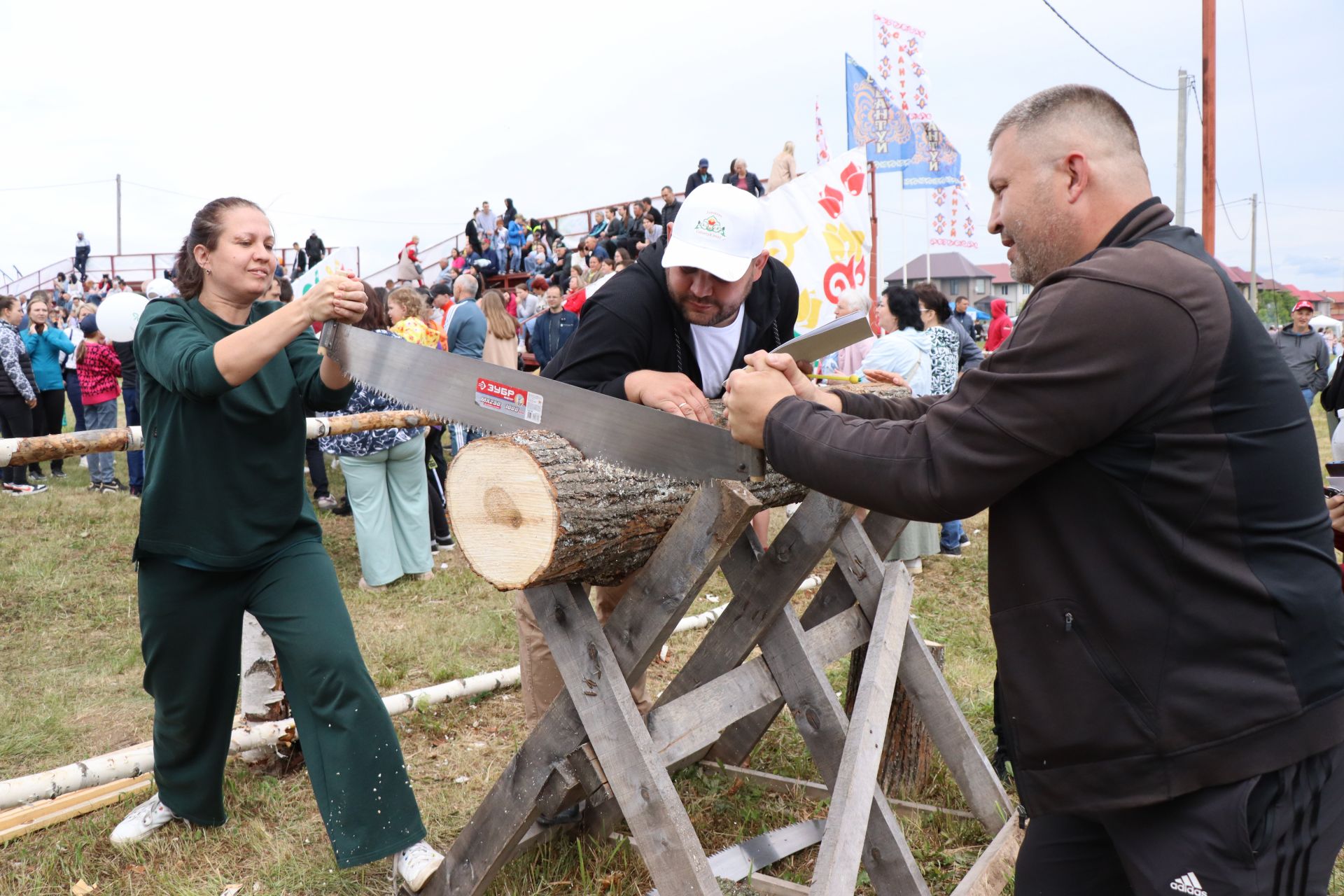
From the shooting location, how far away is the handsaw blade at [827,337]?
2518 millimetres

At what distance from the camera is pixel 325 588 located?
3.07 m

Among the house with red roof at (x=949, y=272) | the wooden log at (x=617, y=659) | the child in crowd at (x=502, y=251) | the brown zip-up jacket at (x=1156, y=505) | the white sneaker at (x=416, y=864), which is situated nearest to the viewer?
the brown zip-up jacket at (x=1156, y=505)

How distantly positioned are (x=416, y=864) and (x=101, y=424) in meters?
9.25

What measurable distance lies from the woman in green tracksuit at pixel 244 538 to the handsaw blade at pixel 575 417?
1.18 ft

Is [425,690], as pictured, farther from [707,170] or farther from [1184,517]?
[707,170]

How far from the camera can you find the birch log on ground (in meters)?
2.21

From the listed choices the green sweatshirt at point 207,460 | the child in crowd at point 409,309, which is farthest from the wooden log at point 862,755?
the child in crowd at point 409,309

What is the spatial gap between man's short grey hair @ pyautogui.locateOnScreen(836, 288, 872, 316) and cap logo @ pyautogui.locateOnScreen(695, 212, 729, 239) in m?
4.78

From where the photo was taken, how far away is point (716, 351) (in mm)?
3246

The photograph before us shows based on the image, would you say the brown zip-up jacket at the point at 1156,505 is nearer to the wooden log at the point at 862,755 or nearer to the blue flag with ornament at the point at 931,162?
the wooden log at the point at 862,755

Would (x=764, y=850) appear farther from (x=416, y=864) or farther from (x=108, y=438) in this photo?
(x=108, y=438)

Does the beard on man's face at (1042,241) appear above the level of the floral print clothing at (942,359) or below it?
above

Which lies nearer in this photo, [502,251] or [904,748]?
[904,748]

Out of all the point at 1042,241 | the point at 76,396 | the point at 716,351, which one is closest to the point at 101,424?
the point at 76,396
